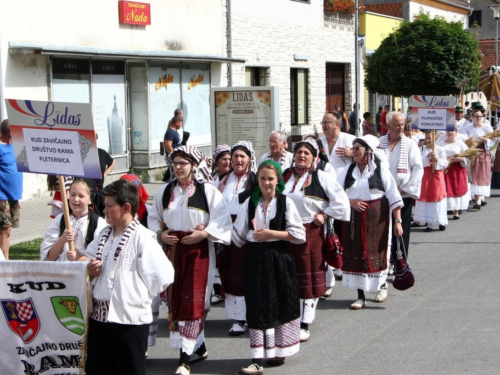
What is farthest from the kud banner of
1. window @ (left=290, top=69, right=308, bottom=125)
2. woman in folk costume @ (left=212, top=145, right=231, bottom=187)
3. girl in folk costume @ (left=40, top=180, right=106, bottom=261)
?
window @ (left=290, top=69, right=308, bottom=125)

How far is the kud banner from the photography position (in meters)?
5.46

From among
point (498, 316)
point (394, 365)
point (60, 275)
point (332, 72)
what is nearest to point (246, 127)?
point (498, 316)

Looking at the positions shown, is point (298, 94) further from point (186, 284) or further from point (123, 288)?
point (123, 288)

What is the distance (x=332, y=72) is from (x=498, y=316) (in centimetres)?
2481

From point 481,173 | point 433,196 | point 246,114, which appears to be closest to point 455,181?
point 433,196

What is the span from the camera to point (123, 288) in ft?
17.5

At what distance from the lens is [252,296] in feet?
22.3

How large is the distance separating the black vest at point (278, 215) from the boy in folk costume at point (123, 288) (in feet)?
5.23

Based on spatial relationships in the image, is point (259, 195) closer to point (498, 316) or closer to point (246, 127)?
point (498, 316)

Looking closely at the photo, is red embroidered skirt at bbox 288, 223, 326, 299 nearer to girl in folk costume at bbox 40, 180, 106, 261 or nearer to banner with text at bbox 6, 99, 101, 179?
girl in folk costume at bbox 40, 180, 106, 261

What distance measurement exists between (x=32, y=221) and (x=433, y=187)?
21.8 ft

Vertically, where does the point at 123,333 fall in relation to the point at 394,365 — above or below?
above

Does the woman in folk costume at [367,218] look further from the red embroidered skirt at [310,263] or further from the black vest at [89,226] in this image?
the black vest at [89,226]

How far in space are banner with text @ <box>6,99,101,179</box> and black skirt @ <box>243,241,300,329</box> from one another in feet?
5.00
